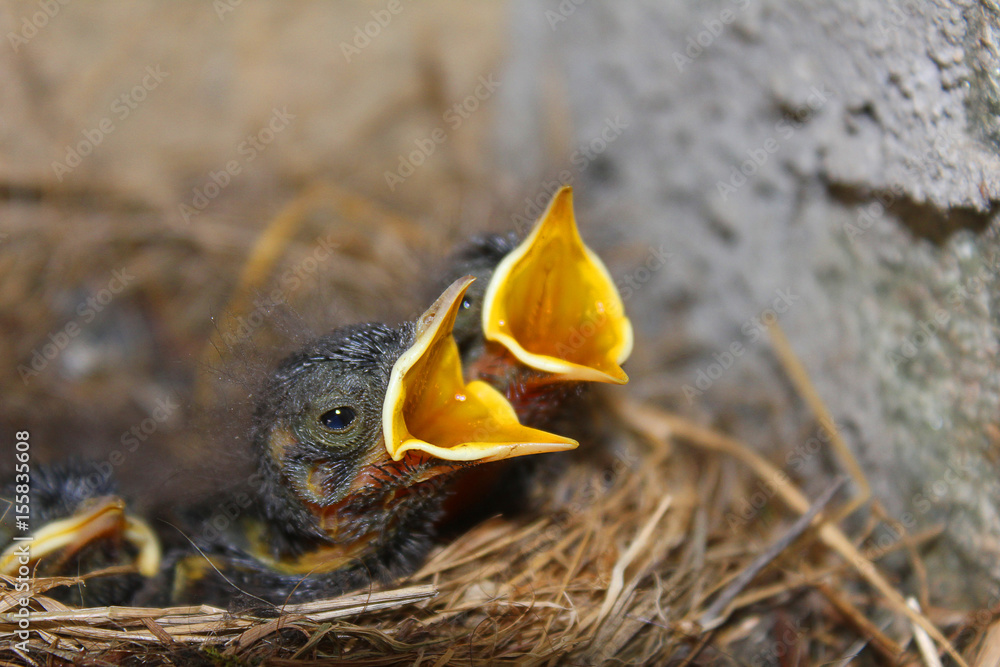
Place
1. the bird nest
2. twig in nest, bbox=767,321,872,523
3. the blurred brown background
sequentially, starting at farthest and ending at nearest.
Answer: twig in nest, bbox=767,321,872,523, the blurred brown background, the bird nest

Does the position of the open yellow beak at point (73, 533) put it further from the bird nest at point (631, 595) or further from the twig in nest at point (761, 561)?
the twig in nest at point (761, 561)

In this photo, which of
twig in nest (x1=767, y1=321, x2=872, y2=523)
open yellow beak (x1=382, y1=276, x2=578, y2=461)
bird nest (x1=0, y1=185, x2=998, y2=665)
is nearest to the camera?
open yellow beak (x1=382, y1=276, x2=578, y2=461)

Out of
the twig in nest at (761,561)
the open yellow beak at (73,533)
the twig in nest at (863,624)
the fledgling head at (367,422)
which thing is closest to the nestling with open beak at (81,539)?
the open yellow beak at (73,533)

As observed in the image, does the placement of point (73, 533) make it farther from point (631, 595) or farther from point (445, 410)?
point (631, 595)

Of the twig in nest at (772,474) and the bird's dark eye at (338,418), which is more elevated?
the bird's dark eye at (338,418)

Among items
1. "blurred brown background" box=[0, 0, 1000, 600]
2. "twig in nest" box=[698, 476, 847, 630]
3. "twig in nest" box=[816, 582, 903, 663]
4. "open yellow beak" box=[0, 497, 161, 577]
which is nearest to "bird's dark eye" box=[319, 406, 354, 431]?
"blurred brown background" box=[0, 0, 1000, 600]

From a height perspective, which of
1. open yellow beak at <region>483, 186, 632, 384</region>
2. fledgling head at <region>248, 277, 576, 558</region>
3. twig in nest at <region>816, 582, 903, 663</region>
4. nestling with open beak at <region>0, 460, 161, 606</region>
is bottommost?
twig in nest at <region>816, 582, 903, 663</region>

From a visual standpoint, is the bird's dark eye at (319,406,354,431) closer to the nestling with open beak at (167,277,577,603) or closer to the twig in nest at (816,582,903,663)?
the nestling with open beak at (167,277,577,603)

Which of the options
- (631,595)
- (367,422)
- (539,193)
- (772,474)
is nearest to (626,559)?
(631,595)
